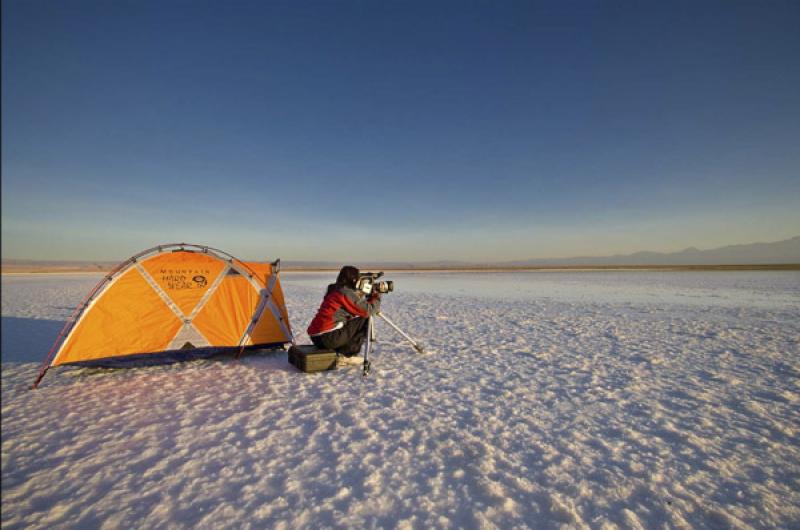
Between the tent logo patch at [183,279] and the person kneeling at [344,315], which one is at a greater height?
the tent logo patch at [183,279]

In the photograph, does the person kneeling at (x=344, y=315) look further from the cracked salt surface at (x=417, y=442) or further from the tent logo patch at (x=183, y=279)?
the tent logo patch at (x=183, y=279)

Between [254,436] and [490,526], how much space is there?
304 centimetres

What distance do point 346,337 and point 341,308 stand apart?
67 centimetres

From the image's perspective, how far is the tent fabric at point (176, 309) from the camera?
6574 millimetres

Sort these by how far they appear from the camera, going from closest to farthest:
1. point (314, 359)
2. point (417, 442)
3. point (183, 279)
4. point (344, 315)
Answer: point (417, 442), point (314, 359), point (344, 315), point (183, 279)

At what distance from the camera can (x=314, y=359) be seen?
23.3 feet

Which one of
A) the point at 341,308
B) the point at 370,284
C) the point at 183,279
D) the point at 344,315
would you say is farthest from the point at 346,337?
the point at 183,279

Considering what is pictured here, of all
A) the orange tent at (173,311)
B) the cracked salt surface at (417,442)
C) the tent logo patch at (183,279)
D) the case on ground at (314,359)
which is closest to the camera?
the cracked salt surface at (417,442)

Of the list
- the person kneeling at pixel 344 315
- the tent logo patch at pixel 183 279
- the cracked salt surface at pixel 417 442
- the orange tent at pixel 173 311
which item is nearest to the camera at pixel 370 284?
the person kneeling at pixel 344 315

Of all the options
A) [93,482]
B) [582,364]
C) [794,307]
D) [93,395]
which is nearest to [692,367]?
[582,364]

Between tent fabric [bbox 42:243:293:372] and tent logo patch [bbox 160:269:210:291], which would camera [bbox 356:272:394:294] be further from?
tent logo patch [bbox 160:269:210:291]

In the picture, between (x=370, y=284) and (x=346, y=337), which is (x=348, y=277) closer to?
(x=370, y=284)

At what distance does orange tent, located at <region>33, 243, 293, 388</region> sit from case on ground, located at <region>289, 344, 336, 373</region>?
4.01 ft

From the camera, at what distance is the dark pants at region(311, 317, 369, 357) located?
7371 mm
